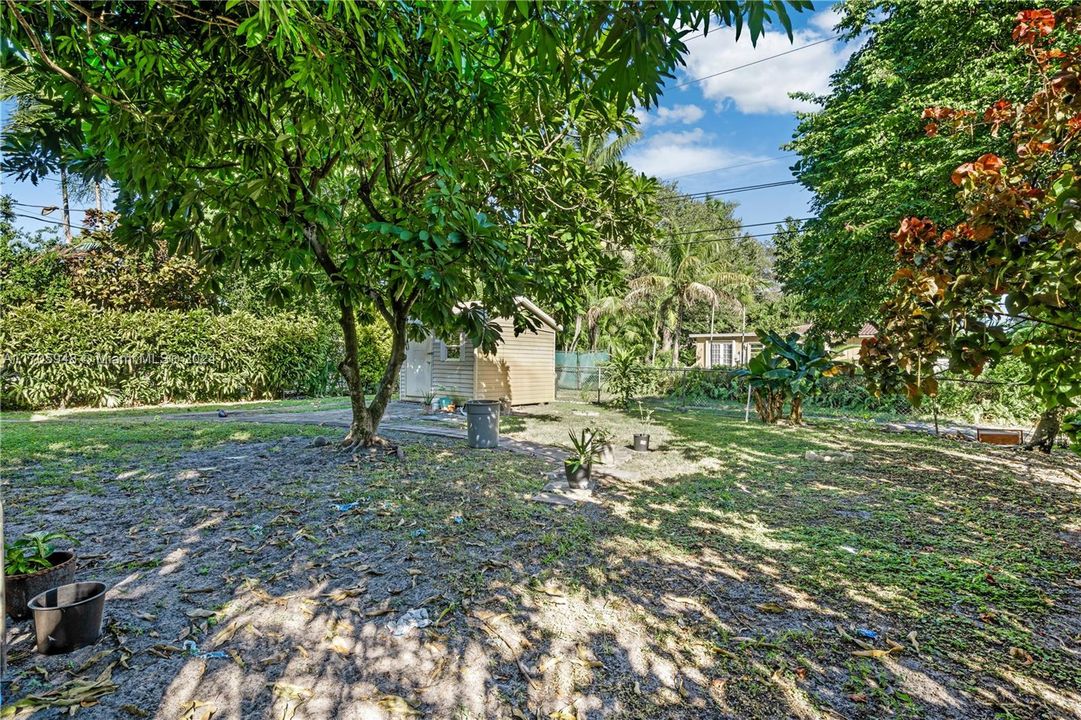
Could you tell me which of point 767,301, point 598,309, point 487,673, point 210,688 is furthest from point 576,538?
point 767,301

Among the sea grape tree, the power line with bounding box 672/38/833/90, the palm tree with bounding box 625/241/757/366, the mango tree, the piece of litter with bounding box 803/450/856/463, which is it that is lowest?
the piece of litter with bounding box 803/450/856/463

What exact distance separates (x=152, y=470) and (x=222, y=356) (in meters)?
8.91

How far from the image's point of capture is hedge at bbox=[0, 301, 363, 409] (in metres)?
11.0

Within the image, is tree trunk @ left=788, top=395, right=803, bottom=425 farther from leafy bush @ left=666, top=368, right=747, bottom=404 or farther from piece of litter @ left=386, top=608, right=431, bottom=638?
piece of litter @ left=386, top=608, right=431, bottom=638

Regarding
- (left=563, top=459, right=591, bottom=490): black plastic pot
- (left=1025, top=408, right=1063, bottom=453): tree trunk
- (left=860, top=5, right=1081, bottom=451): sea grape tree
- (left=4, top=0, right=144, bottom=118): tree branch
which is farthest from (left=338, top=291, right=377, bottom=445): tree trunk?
(left=1025, top=408, right=1063, bottom=453): tree trunk

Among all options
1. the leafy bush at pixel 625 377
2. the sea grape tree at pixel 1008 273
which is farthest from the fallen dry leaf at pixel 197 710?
the leafy bush at pixel 625 377

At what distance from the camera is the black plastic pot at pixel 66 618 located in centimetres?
226

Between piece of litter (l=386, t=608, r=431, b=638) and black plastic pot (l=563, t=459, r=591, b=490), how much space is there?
111 inches

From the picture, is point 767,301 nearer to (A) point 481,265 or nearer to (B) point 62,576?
(A) point 481,265

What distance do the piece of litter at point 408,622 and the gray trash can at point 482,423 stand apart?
503 cm

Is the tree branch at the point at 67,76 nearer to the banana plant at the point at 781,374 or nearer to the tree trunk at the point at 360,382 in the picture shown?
the tree trunk at the point at 360,382

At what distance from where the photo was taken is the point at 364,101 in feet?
10.7

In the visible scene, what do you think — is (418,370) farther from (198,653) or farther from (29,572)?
(198,653)

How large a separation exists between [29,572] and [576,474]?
13.7 ft
